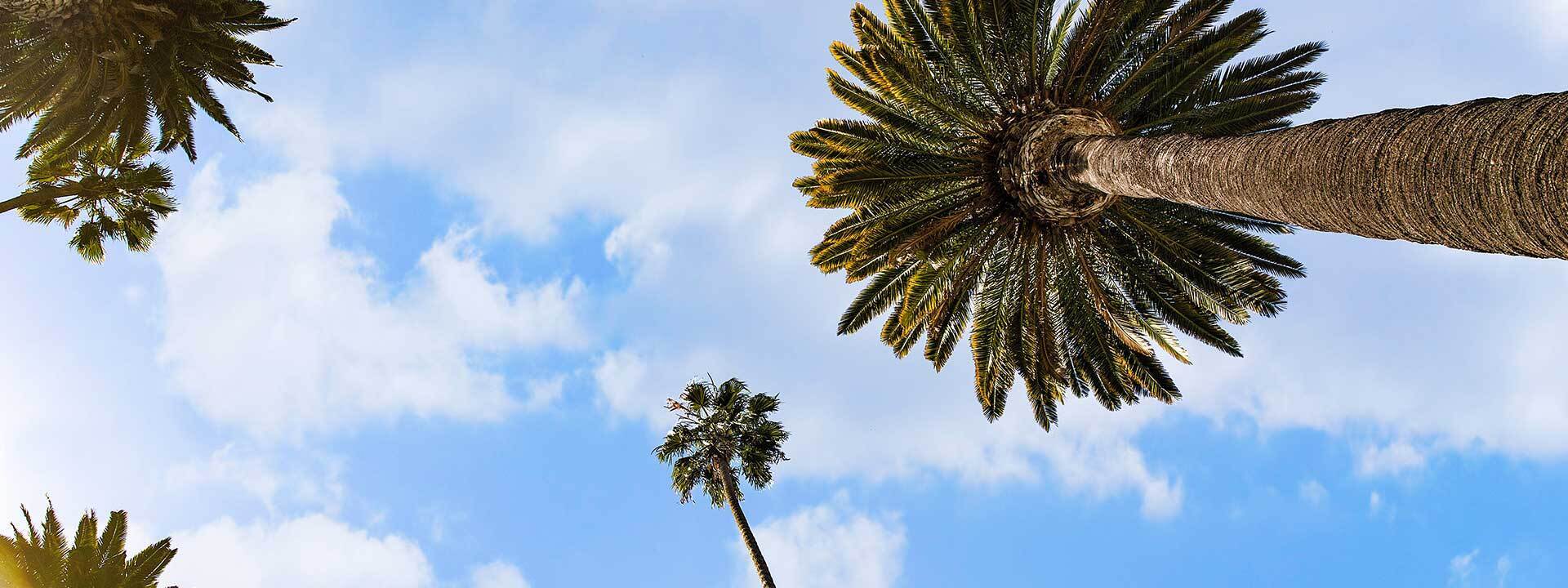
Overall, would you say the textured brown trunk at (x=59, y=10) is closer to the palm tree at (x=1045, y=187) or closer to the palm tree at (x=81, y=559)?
the palm tree at (x=81, y=559)

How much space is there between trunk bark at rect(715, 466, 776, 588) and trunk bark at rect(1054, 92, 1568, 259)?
46.1 ft

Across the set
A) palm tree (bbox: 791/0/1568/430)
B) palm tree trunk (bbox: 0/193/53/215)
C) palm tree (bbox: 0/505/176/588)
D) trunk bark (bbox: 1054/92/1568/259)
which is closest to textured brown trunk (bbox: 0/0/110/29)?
palm tree trunk (bbox: 0/193/53/215)

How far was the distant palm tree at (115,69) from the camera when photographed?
394 inches

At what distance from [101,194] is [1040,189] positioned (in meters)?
13.9

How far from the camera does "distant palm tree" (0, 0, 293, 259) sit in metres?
10.0

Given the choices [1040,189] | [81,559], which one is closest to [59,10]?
[81,559]

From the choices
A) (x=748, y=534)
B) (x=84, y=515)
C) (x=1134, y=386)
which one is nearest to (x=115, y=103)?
(x=84, y=515)

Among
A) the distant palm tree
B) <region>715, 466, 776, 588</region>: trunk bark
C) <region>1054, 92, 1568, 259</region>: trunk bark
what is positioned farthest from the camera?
<region>715, 466, 776, 588</region>: trunk bark

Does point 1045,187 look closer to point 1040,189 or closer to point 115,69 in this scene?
point 1040,189

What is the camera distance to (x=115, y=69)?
10789 millimetres

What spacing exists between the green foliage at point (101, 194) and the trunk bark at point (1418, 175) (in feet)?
47.8

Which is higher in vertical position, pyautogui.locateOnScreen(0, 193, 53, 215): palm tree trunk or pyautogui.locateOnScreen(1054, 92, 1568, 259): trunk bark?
pyautogui.locateOnScreen(0, 193, 53, 215): palm tree trunk

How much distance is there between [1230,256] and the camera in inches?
419

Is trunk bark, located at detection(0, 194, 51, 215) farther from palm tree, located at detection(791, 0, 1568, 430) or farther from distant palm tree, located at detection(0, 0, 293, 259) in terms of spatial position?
palm tree, located at detection(791, 0, 1568, 430)
